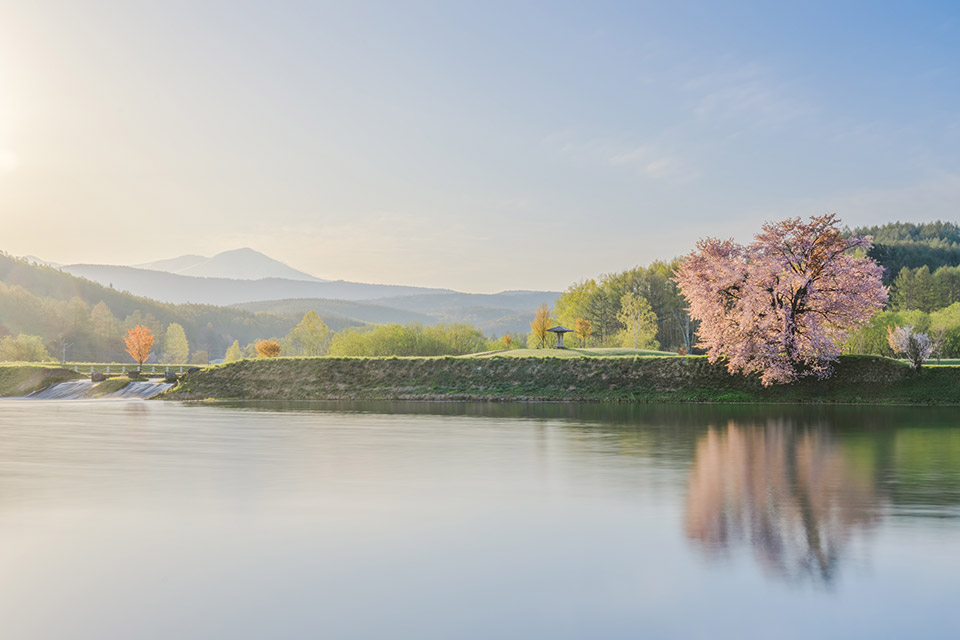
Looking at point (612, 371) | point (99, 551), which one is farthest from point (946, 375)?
point (99, 551)

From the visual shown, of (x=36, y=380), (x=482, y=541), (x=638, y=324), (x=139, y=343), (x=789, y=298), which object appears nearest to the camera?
(x=482, y=541)

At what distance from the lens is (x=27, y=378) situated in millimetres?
58438

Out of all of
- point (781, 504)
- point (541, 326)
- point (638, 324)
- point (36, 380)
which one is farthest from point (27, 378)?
point (781, 504)

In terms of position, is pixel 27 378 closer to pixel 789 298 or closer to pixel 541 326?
pixel 541 326

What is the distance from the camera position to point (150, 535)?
29.4 ft

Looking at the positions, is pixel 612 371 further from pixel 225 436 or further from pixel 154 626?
pixel 154 626

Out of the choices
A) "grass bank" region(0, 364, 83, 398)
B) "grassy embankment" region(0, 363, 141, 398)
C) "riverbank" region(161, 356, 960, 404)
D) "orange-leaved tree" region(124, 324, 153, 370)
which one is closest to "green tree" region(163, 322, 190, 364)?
"orange-leaved tree" region(124, 324, 153, 370)

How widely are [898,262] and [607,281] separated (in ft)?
230

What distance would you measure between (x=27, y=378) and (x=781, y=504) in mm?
61921

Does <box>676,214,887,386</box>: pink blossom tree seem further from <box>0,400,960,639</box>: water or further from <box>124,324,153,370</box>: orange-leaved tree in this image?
<box>124,324,153,370</box>: orange-leaved tree

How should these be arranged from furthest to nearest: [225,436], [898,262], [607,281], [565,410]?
[898,262] → [607,281] → [565,410] → [225,436]

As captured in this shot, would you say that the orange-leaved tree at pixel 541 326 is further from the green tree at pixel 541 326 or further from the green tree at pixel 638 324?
the green tree at pixel 638 324

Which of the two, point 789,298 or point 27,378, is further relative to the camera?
point 27,378

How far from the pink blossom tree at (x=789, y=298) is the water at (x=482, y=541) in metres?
18.0
